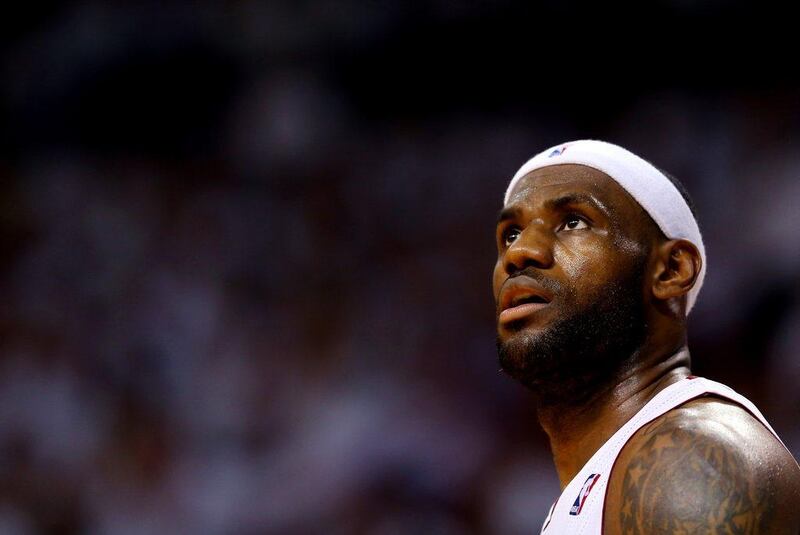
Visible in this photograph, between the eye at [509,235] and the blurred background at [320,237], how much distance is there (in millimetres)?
2239

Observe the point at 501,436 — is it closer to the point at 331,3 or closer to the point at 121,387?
the point at 121,387

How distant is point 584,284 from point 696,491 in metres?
0.72

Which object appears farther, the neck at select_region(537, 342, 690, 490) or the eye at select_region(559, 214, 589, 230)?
the eye at select_region(559, 214, 589, 230)

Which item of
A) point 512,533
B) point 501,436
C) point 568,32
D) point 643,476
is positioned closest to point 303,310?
point 501,436

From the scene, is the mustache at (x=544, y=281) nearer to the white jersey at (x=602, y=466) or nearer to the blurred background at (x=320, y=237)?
the white jersey at (x=602, y=466)

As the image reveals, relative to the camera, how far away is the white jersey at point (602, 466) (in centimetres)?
190

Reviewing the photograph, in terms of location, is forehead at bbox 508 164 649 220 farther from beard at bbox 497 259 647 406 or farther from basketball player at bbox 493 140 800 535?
beard at bbox 497 259 647 406

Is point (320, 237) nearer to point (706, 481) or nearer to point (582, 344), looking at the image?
point (582, 344)

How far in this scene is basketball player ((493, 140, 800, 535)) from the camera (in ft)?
5.99

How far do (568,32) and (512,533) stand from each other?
9.01 ft

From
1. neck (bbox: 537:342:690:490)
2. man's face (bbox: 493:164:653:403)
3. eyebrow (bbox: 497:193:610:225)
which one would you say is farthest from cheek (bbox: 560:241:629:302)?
neck (bbox: 537:342:690:490)

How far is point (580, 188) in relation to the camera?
2.43 m

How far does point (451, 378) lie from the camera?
487 cm

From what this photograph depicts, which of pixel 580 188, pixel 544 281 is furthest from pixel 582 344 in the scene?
pixel 580 188
